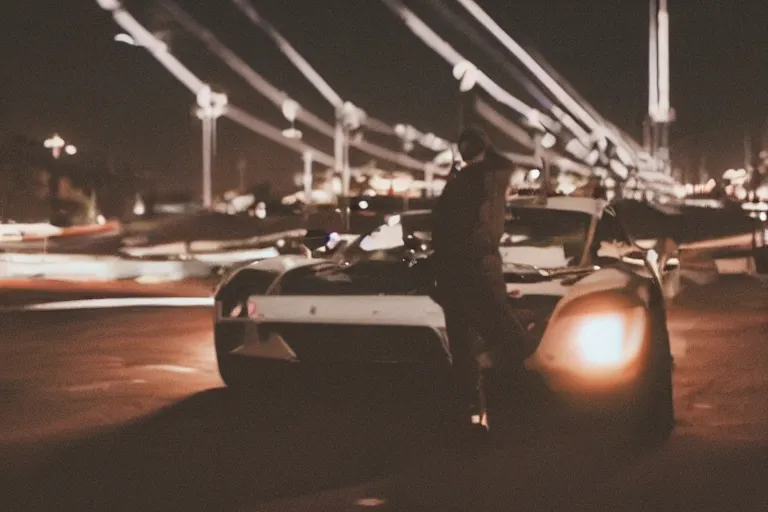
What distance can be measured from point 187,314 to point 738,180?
2862 inches

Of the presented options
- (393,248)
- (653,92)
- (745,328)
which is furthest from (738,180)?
(393,248)

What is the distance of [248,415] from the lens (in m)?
7.79

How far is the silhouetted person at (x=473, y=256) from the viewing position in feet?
21.1

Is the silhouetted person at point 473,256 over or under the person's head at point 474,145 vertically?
under

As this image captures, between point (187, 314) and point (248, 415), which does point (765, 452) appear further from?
point (187, 314)

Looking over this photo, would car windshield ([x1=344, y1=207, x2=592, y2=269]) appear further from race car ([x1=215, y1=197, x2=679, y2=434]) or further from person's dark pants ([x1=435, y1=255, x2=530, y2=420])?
person's dark pants ([x1=435, y1=255, x2=530, y2=420])

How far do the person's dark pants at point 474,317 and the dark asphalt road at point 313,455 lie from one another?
44cm

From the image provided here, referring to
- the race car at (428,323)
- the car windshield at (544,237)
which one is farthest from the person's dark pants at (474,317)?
the car windshield at (544,237)

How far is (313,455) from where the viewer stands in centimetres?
659

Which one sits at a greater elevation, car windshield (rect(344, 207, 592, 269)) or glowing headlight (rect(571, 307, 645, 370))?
car windshield (rect(344, 207, 592, 269))

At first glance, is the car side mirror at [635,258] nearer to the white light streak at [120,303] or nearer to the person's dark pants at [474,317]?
the person's dark pants at [474,317]

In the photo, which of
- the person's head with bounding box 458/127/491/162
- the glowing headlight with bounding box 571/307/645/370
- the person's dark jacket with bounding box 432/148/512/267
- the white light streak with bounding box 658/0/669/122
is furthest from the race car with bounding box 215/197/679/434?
the white light streak with bounding box 658/0/669/122

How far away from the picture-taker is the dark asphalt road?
18.5 ft

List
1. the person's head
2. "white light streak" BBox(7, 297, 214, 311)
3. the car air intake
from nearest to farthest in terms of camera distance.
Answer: the person's head → the car air intake → "white light streak" BBox(7, 297, 214, 311)
